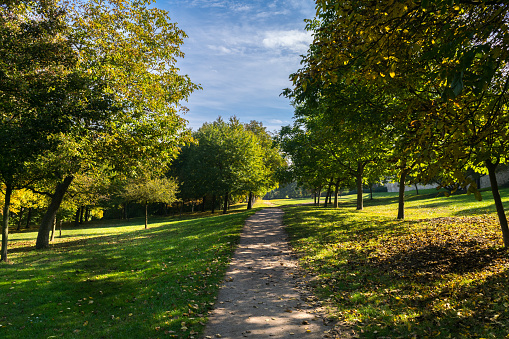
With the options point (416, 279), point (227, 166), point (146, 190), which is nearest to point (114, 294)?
point (416, 279)

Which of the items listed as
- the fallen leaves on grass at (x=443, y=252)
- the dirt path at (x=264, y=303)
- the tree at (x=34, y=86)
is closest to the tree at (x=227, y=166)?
the fallen leaves on grass at (x=443, y=252)

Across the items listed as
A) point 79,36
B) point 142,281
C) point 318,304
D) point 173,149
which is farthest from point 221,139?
point 318,304

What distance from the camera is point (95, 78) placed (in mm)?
9711

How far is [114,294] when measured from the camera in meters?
8.22

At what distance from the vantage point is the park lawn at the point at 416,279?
18.0 ft

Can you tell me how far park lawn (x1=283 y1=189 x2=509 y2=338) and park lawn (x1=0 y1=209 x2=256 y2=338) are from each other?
11.4 ft

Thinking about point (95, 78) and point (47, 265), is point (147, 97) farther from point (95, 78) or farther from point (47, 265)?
point (47, 265)

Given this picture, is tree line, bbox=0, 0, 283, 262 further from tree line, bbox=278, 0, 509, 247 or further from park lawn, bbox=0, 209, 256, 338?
tree line, bbox=278, 0, 509, 247

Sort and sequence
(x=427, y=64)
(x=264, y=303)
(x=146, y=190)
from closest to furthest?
1. (x=427, y=64)
2. (x=264, y=303)
3. (x=146, y=190)

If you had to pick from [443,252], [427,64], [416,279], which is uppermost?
[427,64]

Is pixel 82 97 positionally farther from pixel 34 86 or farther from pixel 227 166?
pixel 227 166

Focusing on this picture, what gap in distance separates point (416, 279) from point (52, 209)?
65.6ft

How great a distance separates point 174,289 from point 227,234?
8.18 m

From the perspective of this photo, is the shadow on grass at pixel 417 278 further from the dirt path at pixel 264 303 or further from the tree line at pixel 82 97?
the tree line at pixel 82 97
